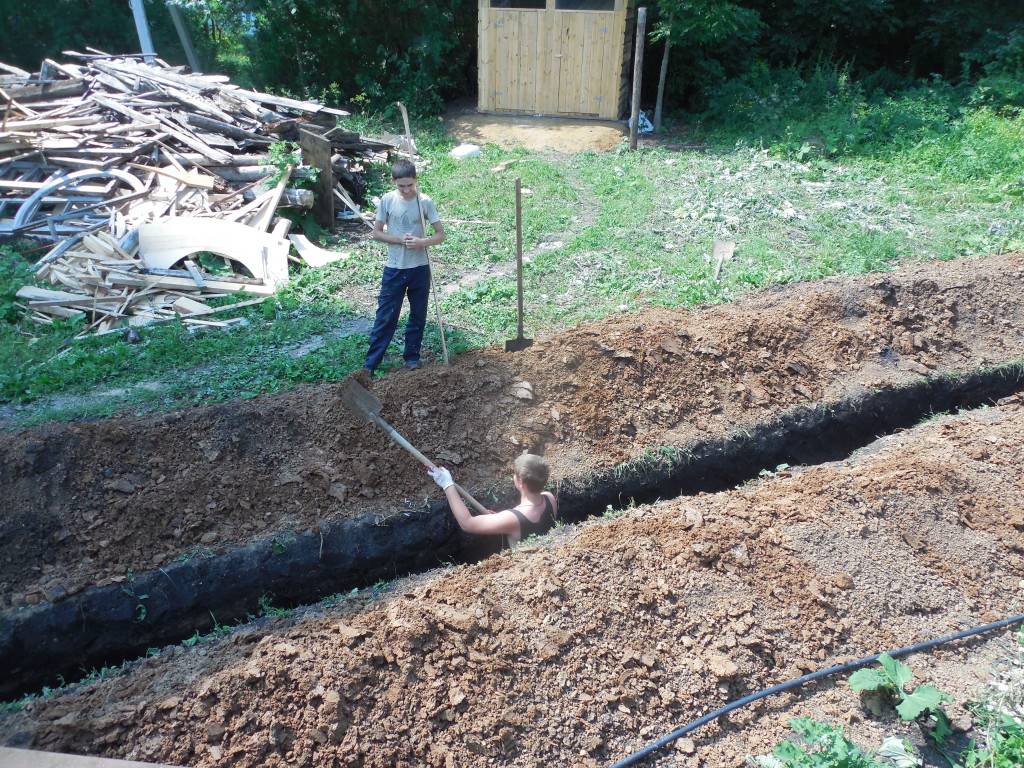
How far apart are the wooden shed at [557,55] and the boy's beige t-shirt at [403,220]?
381 inches

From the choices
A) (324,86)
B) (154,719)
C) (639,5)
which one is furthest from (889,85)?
(154,719)

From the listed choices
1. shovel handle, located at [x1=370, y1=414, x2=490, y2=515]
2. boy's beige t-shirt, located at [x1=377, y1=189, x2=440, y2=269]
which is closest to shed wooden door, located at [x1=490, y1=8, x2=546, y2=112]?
boy's beige t-shirt, located at [x1=377, y1=189, x2=440, y2=269]

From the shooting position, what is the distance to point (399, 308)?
6.52 metres

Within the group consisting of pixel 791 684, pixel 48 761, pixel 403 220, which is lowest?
pixel 791 684

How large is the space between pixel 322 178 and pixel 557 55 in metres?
6.57

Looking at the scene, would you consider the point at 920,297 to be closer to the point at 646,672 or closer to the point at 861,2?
the point at 646,672

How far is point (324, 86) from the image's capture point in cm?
1648

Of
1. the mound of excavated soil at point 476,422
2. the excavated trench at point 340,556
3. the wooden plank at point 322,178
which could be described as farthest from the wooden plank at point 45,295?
the excavated trench at point 340,556

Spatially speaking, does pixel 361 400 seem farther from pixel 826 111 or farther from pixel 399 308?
pixel 826 111

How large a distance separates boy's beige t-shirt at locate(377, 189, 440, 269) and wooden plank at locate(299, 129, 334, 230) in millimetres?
4325

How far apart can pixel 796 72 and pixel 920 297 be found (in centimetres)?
897

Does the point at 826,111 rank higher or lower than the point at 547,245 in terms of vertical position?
higher

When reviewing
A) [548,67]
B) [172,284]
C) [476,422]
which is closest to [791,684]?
[476,422]

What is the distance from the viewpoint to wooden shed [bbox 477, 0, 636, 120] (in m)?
14.4
